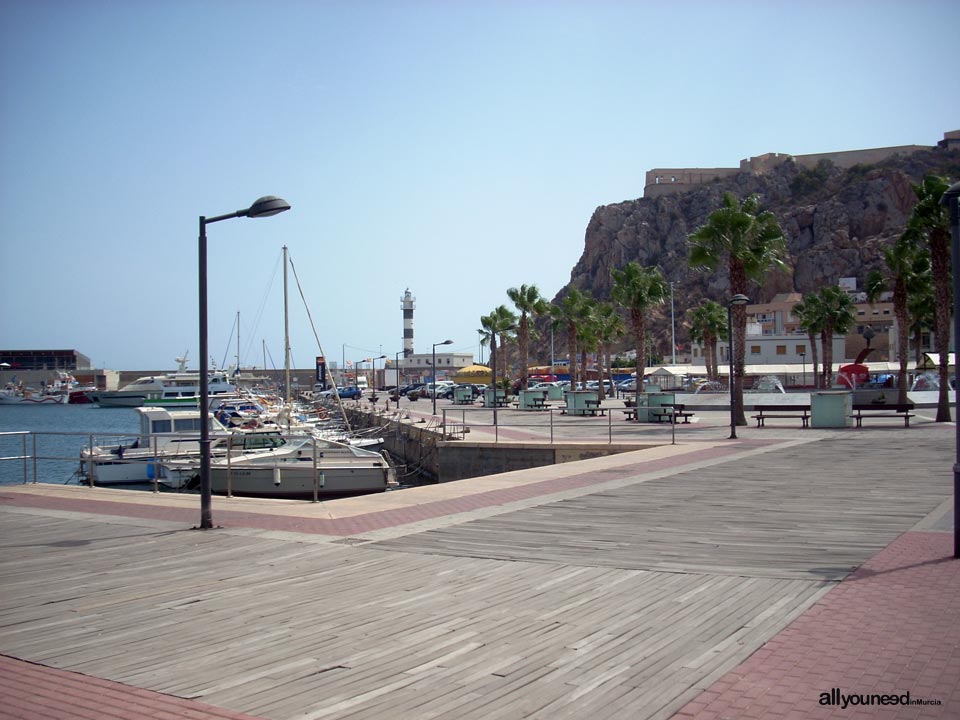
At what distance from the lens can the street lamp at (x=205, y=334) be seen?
1036 centimetres

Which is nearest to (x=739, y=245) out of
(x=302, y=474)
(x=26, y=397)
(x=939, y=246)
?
(x=939, y=246)

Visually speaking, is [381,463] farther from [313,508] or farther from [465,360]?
[465,360]

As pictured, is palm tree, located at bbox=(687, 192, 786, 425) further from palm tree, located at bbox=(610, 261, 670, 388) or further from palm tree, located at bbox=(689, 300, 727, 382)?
palm tree, located at bbox=(689, 300, 727, 382)

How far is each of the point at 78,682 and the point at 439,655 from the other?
7.82 feet

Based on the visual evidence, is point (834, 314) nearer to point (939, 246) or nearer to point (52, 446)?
point (939, 246)

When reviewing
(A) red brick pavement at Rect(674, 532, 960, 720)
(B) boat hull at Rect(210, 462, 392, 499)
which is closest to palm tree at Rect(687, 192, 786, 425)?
(B) boat hull at Rect(210, 462, 392, 499)

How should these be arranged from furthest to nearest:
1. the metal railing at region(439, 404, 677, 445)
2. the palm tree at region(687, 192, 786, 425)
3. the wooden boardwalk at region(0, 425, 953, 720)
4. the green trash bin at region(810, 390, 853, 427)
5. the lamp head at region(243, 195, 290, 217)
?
the palm tree at region(687, 192, 786, 425)
the green trash bin at region(810, 390, 853, 427)
the metal railing at region(439, 404, 677, 445)
the lamp head at region(243, 195, 290, 217)
the wooden boardwalk at region(0, 425, 953, 720)

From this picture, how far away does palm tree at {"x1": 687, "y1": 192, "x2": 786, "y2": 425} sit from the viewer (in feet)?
107

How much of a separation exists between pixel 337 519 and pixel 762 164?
188 metres

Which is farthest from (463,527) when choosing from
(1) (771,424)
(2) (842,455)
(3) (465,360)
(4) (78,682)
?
(3) (465,360)

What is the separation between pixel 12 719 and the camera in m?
4.76

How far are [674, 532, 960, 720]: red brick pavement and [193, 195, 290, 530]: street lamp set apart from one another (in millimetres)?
7618

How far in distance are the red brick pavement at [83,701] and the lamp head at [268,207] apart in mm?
6222

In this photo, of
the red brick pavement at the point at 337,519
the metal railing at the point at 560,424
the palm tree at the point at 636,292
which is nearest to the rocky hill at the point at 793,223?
the palm tree at the point at 636,292
